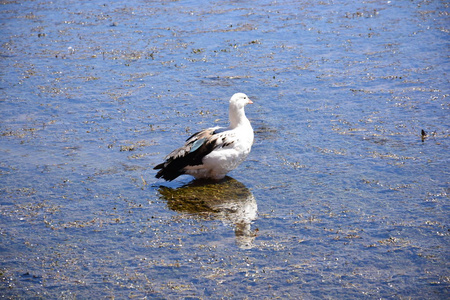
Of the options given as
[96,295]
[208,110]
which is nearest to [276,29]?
[208,110]

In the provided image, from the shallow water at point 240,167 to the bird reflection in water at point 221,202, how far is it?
0.04m

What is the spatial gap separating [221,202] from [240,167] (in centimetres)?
134

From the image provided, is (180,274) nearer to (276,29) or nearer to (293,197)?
(293,197)

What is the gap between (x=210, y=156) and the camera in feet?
31.8

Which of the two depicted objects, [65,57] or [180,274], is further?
[65,57]

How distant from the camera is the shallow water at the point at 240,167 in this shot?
7.18 m

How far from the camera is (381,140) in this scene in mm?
10812

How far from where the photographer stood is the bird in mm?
9680

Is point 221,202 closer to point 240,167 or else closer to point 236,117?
point 240,167

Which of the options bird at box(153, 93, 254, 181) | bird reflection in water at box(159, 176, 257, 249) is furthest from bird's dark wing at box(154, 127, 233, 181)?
bird reflection in water at box(159, 176, 257, 249)

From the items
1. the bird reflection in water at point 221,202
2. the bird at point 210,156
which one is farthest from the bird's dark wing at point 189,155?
the bird reflection in water at point 221,202

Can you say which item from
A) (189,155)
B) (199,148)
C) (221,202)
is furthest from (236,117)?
(221,202)

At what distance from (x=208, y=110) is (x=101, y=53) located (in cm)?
582

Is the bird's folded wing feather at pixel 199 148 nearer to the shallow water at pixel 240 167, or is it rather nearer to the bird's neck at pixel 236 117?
the bird's neck at pixel 236 117
